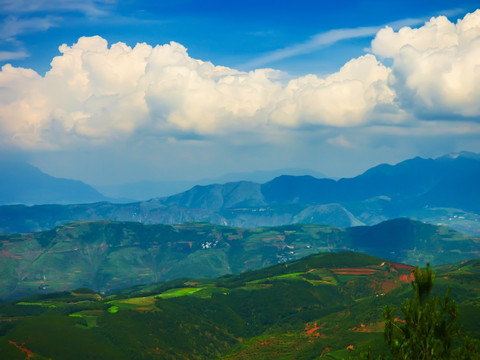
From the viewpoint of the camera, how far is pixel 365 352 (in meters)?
71.9

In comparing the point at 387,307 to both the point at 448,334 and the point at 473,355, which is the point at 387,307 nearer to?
the point at 448,334

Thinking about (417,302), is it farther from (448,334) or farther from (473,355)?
(473,355)

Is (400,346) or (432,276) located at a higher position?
(432,276)

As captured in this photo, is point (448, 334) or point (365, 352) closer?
point (448, 334)

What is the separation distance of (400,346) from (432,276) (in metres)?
10.2

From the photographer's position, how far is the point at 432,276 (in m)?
67.4

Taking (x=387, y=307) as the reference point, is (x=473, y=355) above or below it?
below

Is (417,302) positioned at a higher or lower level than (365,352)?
higher

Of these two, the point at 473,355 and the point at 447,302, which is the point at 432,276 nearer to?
the point at 447,302

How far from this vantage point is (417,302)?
6738 centimetres

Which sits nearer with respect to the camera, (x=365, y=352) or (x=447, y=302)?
(x=447, y=302)

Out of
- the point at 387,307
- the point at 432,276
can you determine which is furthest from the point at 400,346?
the point at 432,276

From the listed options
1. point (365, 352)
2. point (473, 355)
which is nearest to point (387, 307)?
point (365, 352)

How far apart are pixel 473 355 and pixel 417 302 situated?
406 inches
